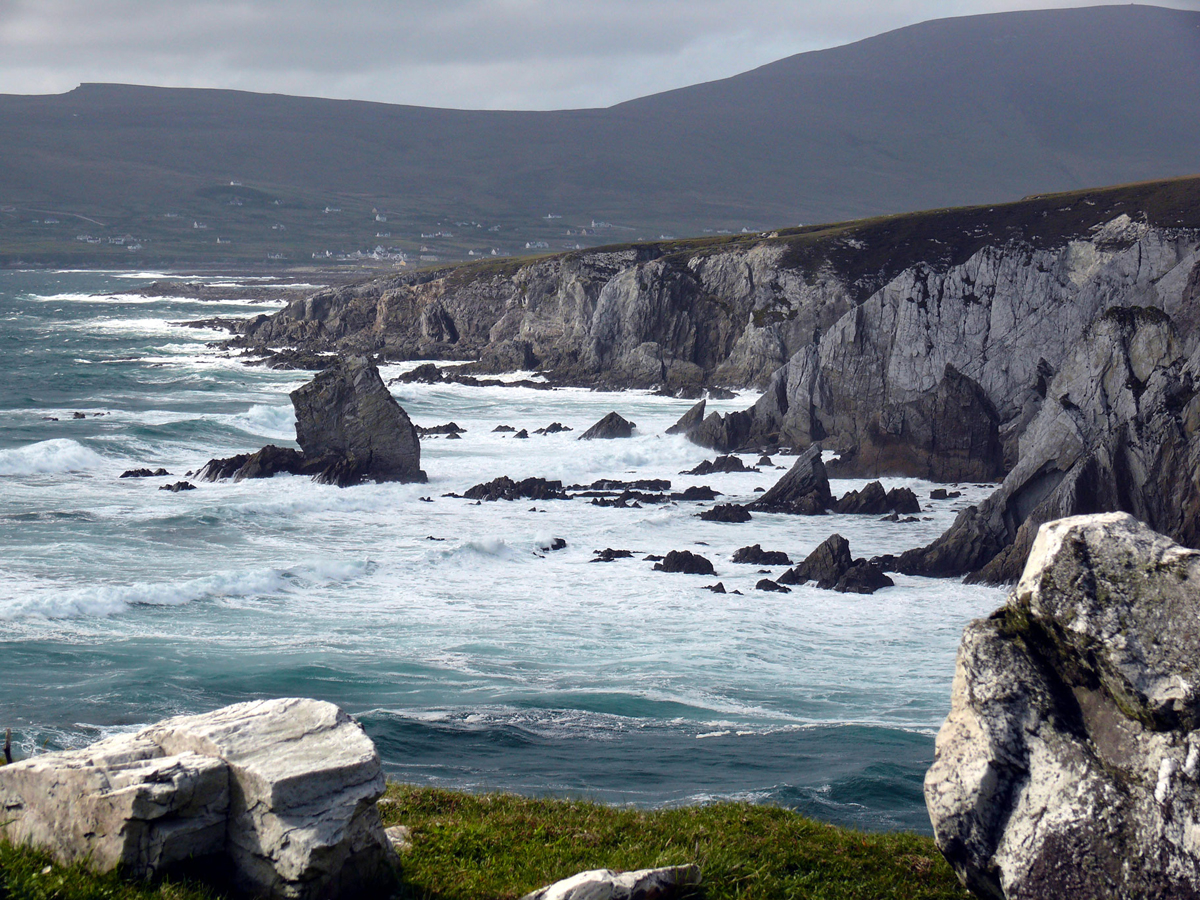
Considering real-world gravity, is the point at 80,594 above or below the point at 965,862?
below

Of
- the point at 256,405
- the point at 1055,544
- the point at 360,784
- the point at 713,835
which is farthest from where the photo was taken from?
the point at 256,405

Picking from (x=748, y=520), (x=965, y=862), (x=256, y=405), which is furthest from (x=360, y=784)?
(x=256, y=405)

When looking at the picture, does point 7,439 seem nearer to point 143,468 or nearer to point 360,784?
point 143,468

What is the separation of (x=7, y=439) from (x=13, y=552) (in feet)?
74.3

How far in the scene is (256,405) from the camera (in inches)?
2295

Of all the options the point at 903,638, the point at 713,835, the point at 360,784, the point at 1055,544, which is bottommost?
the point at 903,638

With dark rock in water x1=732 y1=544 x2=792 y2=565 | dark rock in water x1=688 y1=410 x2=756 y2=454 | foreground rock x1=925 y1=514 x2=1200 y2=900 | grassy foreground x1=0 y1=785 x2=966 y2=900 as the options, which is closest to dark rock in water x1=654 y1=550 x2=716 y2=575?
dark rock in water x1=732 y1=544 x2=792 y2=565

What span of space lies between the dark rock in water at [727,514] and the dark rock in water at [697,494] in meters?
2.45

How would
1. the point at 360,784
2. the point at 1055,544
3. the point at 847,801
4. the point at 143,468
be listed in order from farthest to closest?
1. the point at 143,468
2. the point at 847,801
3. the point at 1055,544
4. the point at 360,784

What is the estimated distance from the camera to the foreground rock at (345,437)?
42.1 metres

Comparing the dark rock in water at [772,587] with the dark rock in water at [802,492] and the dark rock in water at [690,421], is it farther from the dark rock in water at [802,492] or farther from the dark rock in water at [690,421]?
the dark rock in water at [690,421]

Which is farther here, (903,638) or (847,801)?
(903,638)

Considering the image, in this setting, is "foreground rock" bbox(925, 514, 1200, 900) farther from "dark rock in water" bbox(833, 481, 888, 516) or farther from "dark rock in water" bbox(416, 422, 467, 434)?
"dark rock in water" bbox(416, 422, 467, 434)

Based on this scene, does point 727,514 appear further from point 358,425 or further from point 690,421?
point 690,421
